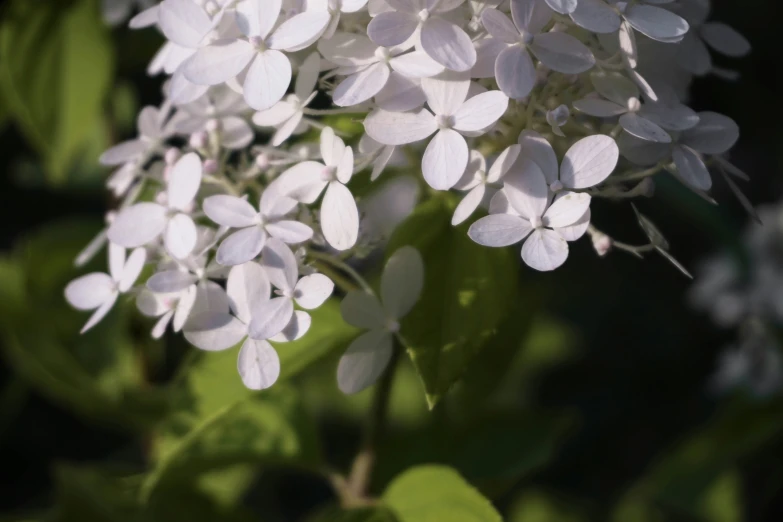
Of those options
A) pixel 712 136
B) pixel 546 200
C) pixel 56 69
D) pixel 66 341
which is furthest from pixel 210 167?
pixel 66 341

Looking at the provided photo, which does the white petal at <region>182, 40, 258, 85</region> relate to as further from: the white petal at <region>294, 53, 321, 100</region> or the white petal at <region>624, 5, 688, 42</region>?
the white petal at <region>624, 5, 688, 42</region>

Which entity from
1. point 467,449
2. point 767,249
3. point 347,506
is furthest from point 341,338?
point 767,249

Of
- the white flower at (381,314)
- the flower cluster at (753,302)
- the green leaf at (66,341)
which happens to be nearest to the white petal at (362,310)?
the white flower at (381,314)

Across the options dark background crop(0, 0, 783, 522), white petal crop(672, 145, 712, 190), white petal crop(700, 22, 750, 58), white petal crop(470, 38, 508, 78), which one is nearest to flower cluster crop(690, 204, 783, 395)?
dark background crop(0, 0, 783, 522)

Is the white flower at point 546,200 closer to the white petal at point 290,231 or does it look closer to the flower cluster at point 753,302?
the white petal at point 290,231

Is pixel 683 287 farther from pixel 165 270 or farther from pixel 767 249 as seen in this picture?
pixel 165 270

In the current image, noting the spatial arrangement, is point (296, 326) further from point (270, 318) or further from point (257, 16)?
point (257, 16)
